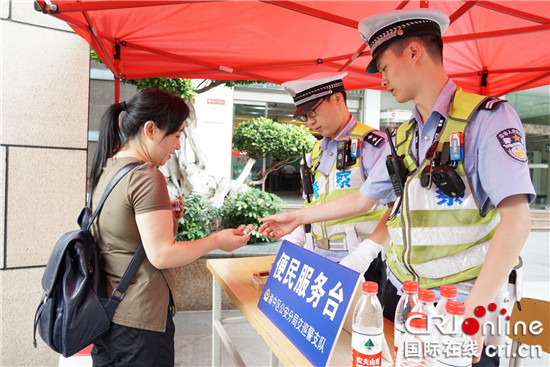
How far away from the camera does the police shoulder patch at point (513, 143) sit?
96cm

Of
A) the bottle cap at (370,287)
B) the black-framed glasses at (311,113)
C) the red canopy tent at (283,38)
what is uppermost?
the red canopy tent at (283,38)

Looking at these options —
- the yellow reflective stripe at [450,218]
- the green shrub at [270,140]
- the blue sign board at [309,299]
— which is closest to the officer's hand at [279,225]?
the blue sign board at [309,299]

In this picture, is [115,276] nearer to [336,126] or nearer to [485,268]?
[485,268]

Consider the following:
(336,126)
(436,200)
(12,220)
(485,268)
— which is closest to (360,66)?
(336,126)

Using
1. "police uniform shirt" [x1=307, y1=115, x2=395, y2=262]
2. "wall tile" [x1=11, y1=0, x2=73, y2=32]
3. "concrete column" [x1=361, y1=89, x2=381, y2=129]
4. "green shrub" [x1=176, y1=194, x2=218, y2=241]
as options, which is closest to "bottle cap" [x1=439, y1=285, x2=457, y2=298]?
"police uniform shirt" [x1=307, y1=115, x2=395, y2=262]

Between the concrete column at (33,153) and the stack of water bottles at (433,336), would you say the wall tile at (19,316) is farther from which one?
the stack of water bottles at (433,336)

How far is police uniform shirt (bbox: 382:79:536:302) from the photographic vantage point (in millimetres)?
933

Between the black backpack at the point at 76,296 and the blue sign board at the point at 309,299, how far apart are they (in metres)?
0.52

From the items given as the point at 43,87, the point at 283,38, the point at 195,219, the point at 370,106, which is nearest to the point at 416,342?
the point at 283,38

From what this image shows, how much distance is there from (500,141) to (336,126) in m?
1.20

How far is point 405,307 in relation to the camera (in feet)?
3.13

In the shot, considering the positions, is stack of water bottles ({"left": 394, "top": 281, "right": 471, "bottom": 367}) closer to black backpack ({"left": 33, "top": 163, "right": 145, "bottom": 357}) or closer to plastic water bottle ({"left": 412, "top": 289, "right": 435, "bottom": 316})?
plastic water bottle ({"left": 412, "top": 289, "right": 435, "bottom": 316})

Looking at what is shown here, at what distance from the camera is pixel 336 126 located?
2135 mm

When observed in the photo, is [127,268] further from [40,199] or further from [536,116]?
[536,116]
